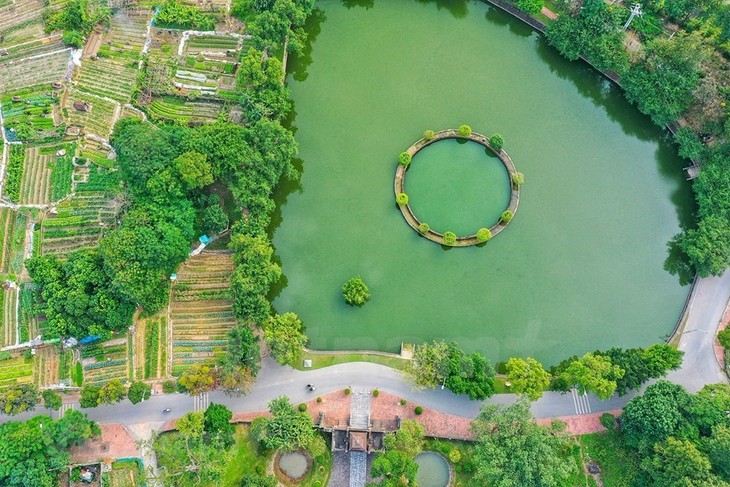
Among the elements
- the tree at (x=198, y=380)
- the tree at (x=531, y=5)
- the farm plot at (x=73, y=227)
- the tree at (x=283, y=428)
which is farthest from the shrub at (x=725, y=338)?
the farm plot at (x=73, y=227)

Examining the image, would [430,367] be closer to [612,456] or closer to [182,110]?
[612,456]

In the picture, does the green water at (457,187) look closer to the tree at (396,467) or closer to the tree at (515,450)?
the tree at (515,450)

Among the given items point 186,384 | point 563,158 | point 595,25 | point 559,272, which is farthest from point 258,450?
point 595,25

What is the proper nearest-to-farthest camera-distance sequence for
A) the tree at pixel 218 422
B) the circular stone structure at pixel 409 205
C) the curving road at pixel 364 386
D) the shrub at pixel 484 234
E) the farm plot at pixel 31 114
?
the tree at pixel 218 422, the curving road at pixel 364 386, the shrub at pixel 484 234, the circular stone structure at pixel 409 205, the farm plot at pixel 31 114

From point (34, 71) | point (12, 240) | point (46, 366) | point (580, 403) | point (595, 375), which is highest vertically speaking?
point (34, 71)

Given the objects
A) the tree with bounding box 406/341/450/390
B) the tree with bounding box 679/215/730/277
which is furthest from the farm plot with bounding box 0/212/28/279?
the tree with bounding box 679/215/730/277

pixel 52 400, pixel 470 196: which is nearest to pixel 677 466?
pixel 470 196
